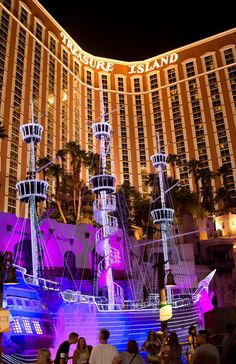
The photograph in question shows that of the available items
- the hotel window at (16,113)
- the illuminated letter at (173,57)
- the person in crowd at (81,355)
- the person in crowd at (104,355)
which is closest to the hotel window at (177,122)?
the illuminated letter at (173,57)

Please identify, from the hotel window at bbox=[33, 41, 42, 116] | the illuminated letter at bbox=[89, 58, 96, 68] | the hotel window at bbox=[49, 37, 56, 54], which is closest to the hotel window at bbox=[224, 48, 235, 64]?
the illuminated letter at bbox=[89, 58, 96, 68]

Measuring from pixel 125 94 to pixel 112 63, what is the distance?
318 inches

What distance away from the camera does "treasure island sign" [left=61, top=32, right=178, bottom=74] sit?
8900 centimetres

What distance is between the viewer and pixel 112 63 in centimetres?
9525

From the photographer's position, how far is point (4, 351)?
14.9m

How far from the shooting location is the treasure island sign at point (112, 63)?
292ft

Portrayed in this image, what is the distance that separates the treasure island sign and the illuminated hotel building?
0.23m

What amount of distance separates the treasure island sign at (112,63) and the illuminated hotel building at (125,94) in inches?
8.9

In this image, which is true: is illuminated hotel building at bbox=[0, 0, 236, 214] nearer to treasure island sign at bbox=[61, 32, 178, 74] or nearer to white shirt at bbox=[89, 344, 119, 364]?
treasure island sign at bbox=[61, 32, 178, 74]

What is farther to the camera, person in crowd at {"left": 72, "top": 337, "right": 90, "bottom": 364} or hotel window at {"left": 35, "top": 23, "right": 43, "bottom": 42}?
hotel window at {"left": 35, "top": 23, "right": 43, "bottom": 42}

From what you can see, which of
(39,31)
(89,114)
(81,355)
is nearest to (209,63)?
(89,114)

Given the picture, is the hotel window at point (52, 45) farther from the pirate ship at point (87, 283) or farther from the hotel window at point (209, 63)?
the pirate ship at point (87, 283)

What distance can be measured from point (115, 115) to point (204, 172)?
33356mm

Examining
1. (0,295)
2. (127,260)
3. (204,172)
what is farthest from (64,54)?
(0,295)
